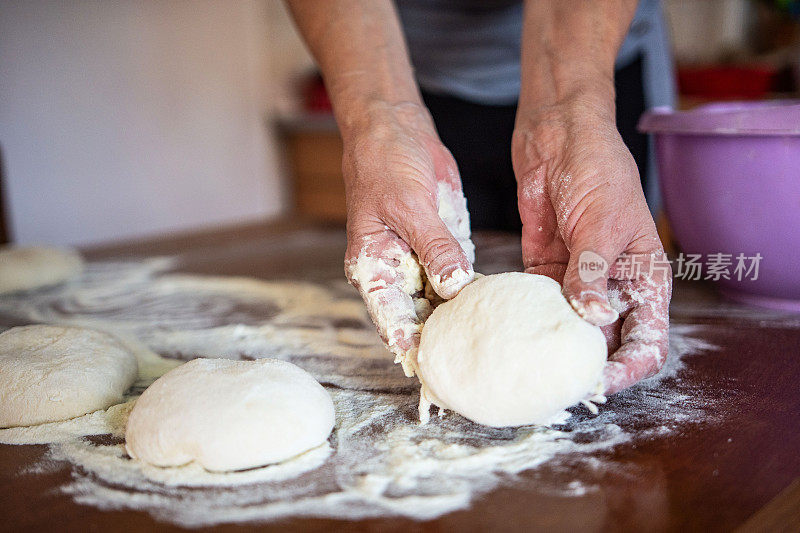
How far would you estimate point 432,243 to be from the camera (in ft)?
2.88

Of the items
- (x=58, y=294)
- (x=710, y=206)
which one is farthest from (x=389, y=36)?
(x=58, y=294)

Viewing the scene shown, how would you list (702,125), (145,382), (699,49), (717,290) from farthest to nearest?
(699,49) → (717,290) → (702,125) → (145,382)

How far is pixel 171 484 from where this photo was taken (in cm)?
71

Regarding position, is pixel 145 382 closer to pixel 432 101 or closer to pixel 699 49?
pixel 432 101

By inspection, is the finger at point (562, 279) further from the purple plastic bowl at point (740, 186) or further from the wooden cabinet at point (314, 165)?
the wooden cabinet at point (314, 165)

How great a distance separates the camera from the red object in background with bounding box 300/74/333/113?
11.0 ft

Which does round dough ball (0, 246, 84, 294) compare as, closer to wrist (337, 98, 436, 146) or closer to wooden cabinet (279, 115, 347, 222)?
wrist (337, 98, 436, 146)

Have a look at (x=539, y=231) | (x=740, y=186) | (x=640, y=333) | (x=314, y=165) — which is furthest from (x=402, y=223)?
(x=314, y=165)

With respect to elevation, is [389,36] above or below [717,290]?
above

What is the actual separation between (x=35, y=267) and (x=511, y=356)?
4.14 ft

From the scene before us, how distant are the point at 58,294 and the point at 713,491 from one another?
4.70 feet

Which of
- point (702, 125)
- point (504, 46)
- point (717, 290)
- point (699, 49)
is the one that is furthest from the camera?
point (699, 49)

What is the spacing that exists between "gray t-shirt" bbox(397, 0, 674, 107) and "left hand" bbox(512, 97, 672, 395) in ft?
1.85

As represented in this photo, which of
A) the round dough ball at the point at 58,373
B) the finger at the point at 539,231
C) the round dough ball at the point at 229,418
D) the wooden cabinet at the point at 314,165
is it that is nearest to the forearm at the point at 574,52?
the finger at the point at 539,231
